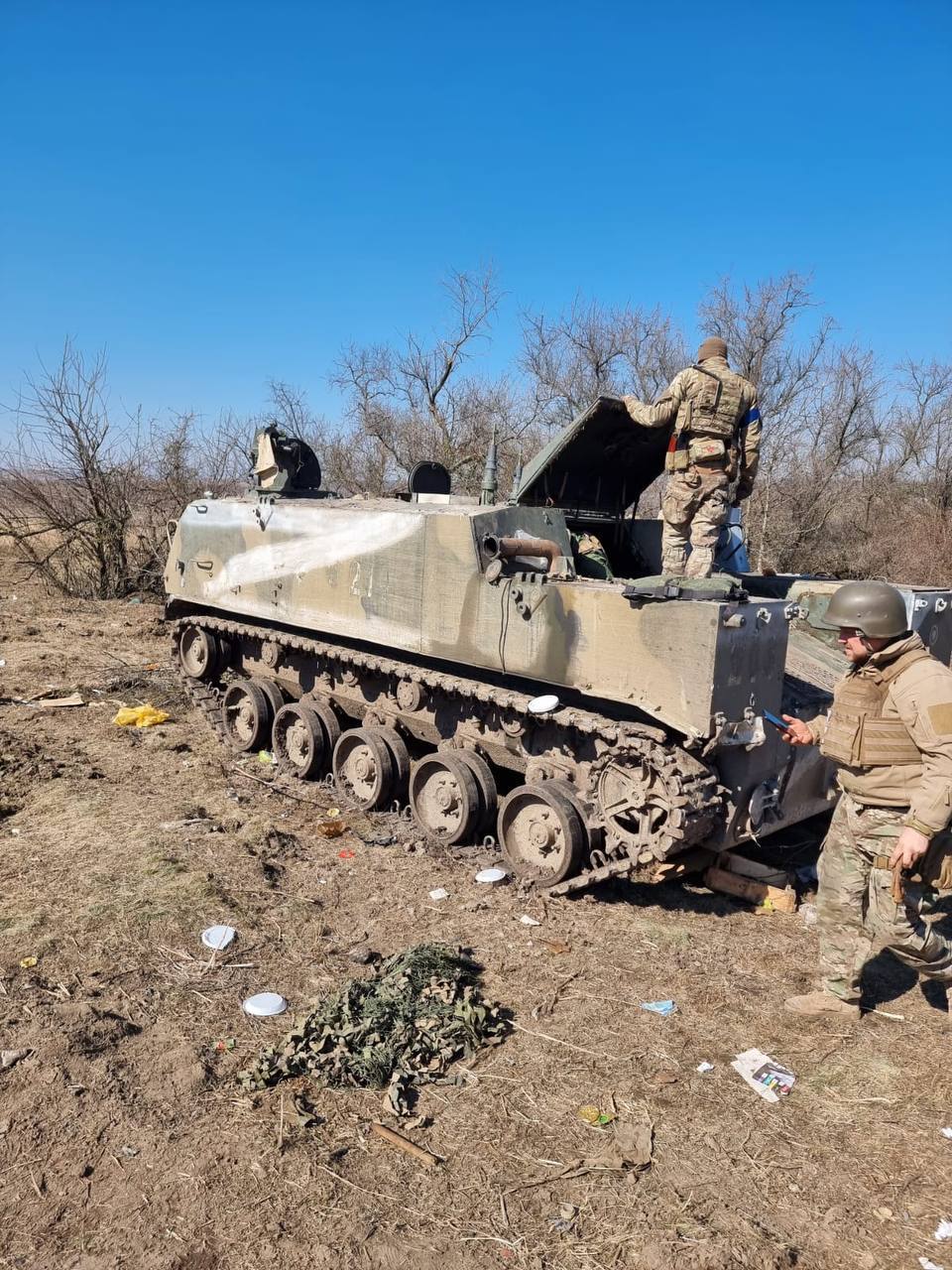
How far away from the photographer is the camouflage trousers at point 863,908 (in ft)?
13.1

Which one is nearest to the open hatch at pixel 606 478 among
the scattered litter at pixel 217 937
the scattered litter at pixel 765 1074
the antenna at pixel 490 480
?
the antenna at pixel 490 480

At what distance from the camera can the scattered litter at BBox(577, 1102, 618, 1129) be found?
3.48m

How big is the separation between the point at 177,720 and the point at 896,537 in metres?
17.5

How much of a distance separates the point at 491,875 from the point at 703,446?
10.7 feet

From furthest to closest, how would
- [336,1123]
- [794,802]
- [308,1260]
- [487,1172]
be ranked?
1. [794,802]
2. [336,1123]
3. [487,1172]
4. [308,1260]

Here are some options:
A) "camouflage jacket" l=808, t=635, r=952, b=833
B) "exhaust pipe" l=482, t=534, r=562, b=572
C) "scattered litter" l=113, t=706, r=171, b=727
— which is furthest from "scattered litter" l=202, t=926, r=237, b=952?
"scattered litter" l=113, t=706, r=171, b=727

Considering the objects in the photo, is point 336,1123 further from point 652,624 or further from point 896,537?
point 896,537

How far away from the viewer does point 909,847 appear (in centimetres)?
359

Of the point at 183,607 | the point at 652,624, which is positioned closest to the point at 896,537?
the point at 183,607

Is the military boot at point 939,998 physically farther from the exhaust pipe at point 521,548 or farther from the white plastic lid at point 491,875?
the exhaust pipe at point 521,548

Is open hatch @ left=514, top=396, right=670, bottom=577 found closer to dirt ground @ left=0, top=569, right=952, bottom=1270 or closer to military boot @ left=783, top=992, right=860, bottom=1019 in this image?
dirt ground @ left=0, top=569, right=952, bottom=1270

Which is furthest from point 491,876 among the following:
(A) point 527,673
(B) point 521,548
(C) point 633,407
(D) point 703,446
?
(C) point 633,407

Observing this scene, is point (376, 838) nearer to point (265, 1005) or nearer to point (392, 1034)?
point (265, 1005)

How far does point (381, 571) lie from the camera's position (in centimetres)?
664
